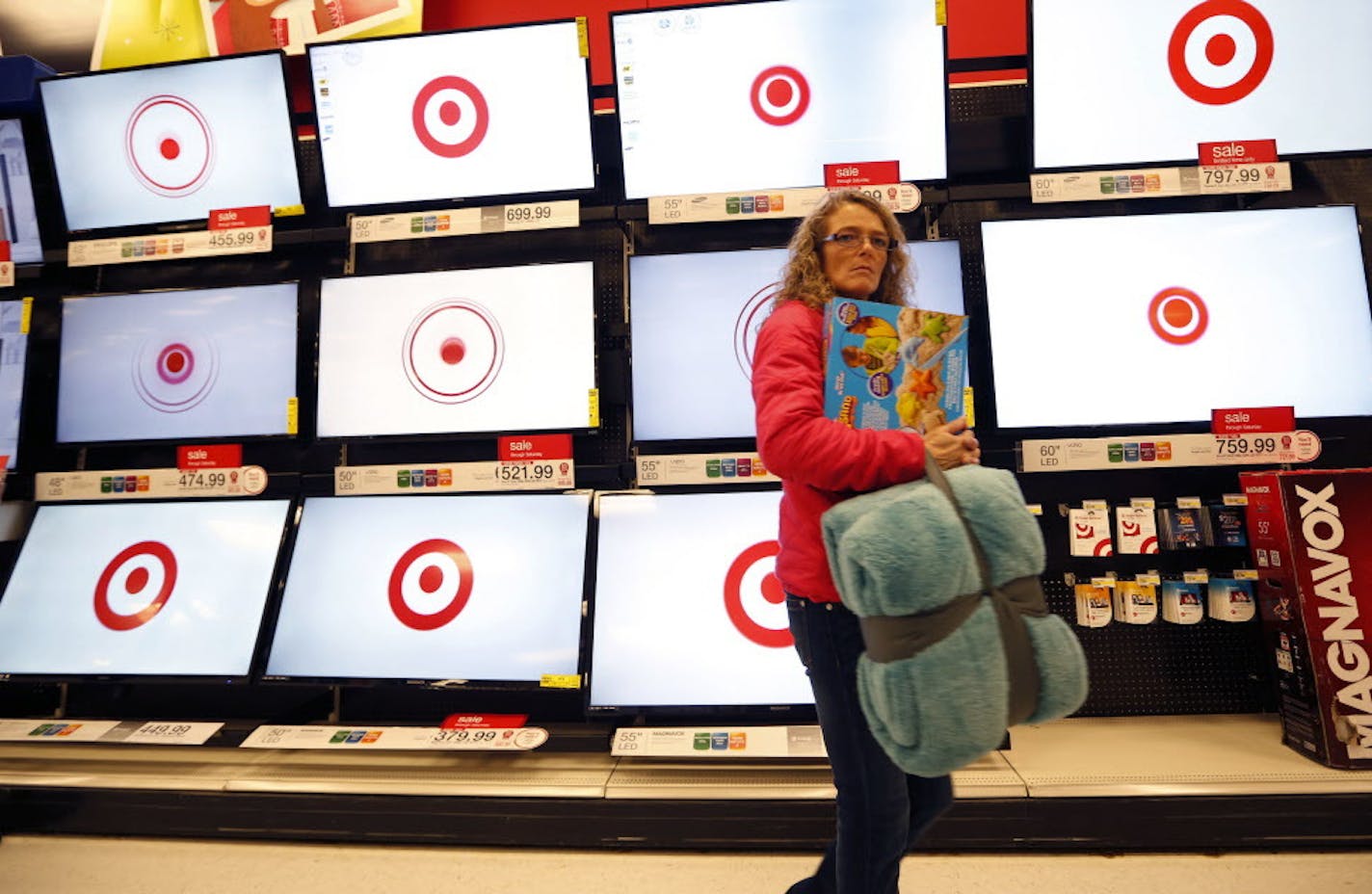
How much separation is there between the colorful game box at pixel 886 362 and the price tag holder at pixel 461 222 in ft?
3.60

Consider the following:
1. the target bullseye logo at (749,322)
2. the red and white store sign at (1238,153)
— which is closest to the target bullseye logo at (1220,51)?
the red and white store sign at (1238,153)

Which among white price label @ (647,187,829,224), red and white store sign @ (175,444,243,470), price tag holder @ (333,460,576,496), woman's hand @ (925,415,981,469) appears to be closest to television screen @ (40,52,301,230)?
red and white store sign @ (175,444,243,470)

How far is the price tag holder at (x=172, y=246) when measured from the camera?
1846 mm

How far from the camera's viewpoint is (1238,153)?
5.37ft

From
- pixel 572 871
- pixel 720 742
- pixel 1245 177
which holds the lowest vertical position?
pixel 572 871

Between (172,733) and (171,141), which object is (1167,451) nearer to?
(172,733)

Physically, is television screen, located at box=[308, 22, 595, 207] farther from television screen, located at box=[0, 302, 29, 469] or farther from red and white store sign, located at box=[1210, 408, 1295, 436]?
red and white store sign, located at box=[1210, 408, 1295, 436]

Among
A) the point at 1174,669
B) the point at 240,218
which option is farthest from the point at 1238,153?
the point at 240,218

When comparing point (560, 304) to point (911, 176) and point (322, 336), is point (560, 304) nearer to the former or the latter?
point (322, 336)

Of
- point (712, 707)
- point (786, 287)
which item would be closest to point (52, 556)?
point (712, 707)

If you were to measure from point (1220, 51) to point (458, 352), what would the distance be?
2146 mm

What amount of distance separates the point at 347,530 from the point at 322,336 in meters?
0.56

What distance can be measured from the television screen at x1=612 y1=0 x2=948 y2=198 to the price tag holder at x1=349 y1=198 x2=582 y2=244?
28 cm

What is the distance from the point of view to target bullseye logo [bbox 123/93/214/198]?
1928 millimetres
